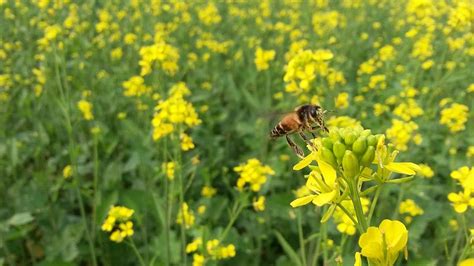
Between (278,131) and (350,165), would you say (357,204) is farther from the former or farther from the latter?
(278,131)

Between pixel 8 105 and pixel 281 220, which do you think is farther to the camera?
pixel 8 105

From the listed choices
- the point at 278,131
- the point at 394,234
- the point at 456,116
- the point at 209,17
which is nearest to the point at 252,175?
the point at 278,131

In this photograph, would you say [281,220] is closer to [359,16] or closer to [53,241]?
[53,241]

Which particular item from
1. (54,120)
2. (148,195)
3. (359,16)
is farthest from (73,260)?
(359,16)

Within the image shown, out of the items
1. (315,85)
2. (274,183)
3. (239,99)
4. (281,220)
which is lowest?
(281,220)

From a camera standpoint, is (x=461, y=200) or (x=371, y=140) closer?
(x=371, y=140)

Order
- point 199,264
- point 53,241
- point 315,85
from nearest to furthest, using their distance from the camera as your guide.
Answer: point 199,264 < point 315,85 < point 53,241

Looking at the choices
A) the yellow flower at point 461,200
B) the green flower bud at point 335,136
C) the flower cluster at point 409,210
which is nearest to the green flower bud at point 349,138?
the green flower bud at point 335,136

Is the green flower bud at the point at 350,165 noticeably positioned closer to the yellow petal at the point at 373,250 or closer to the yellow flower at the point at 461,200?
the yellow petal at the point at 373,250
